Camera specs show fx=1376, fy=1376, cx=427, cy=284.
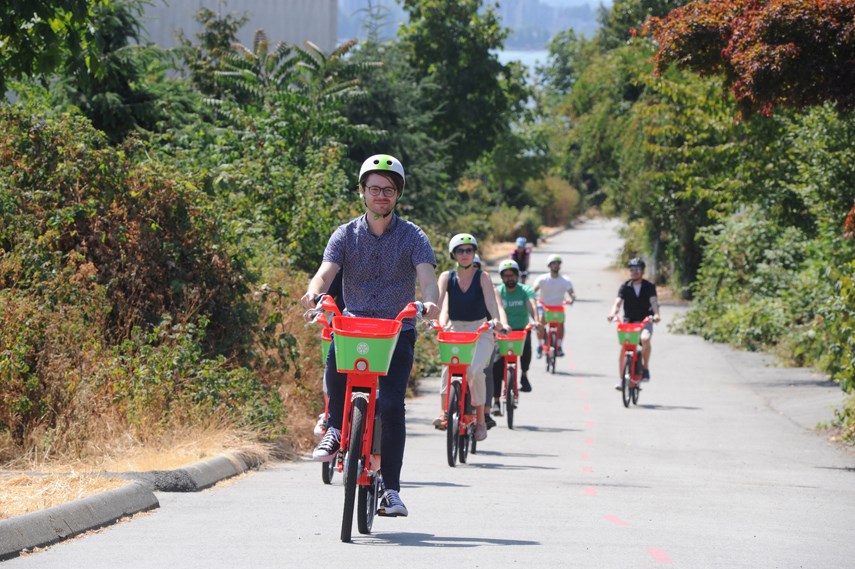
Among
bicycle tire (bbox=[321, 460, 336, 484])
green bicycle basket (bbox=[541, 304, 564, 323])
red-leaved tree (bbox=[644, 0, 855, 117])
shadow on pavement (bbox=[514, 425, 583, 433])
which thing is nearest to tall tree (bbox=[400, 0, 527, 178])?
green bicycle basket (bbox=[541, 304, 564, 323])

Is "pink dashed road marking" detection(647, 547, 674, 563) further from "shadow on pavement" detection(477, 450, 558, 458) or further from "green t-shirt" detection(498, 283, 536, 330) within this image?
"green t-shirt" detection(498, 283, 536, 330)

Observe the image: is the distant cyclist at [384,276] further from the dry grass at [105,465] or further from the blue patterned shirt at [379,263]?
the dry grass at [105,465]

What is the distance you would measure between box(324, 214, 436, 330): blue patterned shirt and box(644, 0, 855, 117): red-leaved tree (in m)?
7.35

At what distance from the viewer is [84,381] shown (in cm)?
1068

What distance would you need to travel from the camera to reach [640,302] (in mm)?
19625

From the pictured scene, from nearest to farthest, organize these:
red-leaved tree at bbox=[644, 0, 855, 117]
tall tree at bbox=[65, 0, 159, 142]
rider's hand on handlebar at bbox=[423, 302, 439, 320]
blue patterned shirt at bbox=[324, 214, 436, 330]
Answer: rider's hand on handlebar at bbox=[423, 302, 439, 320], blue patterned shirt at bbox=[324, 214, 436, 330], red-leaved tree at bbox=[644, 0, 855, 117], tall tree at bbox=[65, 0, 159, 142]

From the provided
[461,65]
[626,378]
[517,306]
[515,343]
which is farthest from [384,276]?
[461,65]

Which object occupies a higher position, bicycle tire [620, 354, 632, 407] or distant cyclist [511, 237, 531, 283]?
distant cyclist [511, 237, 531, 283]

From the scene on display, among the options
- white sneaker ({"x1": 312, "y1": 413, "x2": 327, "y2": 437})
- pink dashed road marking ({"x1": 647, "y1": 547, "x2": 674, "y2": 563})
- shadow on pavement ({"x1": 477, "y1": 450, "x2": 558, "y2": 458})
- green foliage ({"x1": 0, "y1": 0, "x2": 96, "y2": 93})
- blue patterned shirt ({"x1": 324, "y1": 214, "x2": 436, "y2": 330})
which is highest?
green foliage ({"x1": 0, "y1": 0, "x2": 96, "y2": 93})

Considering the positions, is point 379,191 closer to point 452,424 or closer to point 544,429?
point 452,424

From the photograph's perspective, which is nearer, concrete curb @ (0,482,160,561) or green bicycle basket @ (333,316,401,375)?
concrete curb @ (0,482,160,561)

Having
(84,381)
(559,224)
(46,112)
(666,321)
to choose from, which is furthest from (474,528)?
(559,224)

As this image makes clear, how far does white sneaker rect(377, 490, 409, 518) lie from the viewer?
24.9 ft

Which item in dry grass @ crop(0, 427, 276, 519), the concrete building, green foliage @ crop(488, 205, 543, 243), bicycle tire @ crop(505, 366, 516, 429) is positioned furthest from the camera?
green foliage @ crop(488, 205, 543, 243)
